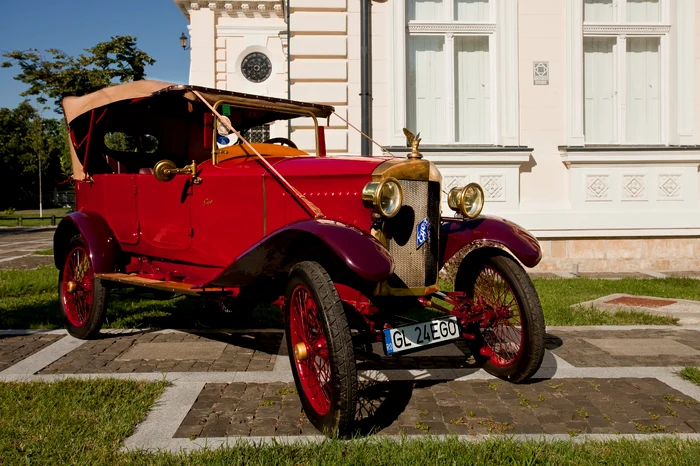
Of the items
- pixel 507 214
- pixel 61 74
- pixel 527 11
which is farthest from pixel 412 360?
pixel 61 74

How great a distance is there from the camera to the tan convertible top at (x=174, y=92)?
488cm

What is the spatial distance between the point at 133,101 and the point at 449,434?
150 inches

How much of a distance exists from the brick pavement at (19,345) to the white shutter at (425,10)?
7356 mm

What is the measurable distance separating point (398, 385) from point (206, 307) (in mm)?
2599

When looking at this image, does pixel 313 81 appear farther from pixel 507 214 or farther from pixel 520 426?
pixel 520 426

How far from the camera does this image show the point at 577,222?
9.99 meters

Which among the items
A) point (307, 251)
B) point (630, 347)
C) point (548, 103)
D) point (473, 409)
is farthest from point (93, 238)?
point (548, 103)

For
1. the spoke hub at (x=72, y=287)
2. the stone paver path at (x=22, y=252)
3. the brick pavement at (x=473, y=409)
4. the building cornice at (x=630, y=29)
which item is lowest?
the brick pavement at (x=473, y=409)

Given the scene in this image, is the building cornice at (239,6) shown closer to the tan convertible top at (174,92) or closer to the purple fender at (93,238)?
the tan convertible top at (174,92)

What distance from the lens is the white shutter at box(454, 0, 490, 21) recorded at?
10359 mm

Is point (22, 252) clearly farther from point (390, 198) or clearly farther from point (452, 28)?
point (390, 198)

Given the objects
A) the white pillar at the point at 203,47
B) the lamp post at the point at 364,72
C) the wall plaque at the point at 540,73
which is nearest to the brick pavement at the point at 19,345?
the lamp post at the point at 364,72

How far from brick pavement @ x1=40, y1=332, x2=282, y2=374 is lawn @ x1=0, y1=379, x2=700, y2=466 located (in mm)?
1114

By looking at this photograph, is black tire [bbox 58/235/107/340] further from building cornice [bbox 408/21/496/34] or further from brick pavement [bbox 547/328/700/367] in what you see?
building cornice [bbox 408/21/496/34]
